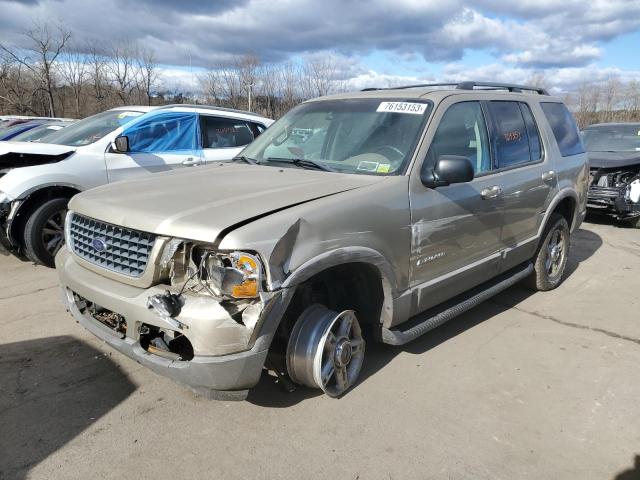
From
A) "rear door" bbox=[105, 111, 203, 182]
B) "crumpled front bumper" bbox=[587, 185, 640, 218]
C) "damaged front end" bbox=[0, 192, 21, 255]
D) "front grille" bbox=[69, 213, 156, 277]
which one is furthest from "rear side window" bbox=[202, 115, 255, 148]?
"crumpled front bumper" bbox=[587, 185, 640, 218]

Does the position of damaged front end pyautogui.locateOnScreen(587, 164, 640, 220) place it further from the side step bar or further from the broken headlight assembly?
the broken headlight assembly

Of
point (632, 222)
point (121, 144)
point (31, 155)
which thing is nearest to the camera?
point (31, 155)

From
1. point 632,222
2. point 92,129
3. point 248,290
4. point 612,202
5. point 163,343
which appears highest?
point 92,129

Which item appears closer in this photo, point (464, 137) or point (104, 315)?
point (104, 315)

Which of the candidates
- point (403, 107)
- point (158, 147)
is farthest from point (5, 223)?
point (403, 107)

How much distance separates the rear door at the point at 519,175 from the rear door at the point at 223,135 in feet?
13.2

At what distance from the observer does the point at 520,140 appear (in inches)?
177

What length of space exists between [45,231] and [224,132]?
287cm

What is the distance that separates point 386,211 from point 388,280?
1.45ft

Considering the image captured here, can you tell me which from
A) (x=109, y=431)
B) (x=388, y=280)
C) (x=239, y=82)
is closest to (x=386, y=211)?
(x=388, y=280)

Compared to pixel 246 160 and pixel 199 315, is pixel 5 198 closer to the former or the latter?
pixel 246 160

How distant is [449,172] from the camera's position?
3.22m

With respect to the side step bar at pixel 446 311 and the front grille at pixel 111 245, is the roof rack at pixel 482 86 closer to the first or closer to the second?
the side step bar at pixel 446 311

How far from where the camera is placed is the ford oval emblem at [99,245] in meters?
2.90
